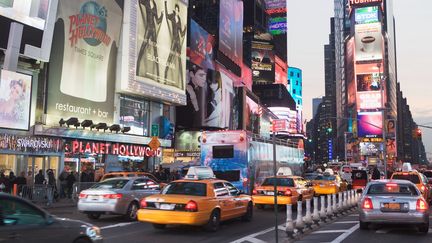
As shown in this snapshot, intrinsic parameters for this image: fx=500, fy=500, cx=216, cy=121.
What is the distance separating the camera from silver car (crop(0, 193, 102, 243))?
6.77 m

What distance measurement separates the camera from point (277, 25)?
5733 inches

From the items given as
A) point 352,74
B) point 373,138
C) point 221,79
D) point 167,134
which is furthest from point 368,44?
point 167,134

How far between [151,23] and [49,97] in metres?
14.0

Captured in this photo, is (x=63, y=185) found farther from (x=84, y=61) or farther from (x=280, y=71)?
(x=280, y=71)

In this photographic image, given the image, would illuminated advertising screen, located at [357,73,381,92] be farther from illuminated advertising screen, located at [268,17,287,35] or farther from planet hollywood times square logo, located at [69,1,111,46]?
planet hollywood times square logo, located at [69,1,111,46]

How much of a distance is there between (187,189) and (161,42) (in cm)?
3154

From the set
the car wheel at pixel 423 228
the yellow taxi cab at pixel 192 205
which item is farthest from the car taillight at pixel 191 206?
the car wheel at pixel 423 228

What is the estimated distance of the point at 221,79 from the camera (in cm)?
6194

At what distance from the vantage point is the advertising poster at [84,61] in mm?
32188

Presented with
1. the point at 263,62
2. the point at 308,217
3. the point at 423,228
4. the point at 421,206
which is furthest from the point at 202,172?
the point at 263,62

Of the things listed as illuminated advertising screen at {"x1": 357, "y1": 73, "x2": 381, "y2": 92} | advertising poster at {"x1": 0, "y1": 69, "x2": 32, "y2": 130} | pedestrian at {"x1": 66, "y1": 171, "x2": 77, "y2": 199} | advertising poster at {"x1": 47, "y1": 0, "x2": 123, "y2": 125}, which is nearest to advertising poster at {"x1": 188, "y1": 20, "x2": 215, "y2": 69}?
advertising poster at {"x1": 47, "y1": 0, "x2": 123, "y2": 125}

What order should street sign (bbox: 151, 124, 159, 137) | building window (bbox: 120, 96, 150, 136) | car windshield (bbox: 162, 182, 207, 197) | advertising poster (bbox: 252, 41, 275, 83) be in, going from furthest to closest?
advertising poster (bbox: 252, 41, 275, 83) → street sign (bbox: 151, 124, 159, 137) → building window (bbox: 120, 96, 150, 136) → car windshield (bbox: 162, 182, 207, 197)

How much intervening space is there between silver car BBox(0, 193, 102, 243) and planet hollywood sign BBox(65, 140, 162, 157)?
23881mm

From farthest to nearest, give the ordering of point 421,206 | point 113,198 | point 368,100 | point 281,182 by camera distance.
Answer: point 368,100
point 281,182
point 113,198
point 421,206
